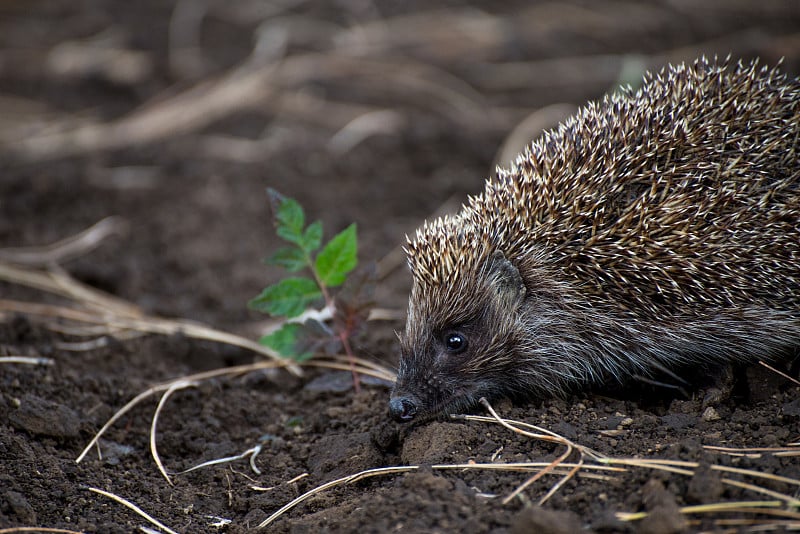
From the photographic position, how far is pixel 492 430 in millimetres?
4141

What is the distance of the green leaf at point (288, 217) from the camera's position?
489 cm

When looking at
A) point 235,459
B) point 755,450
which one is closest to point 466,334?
point 235,459

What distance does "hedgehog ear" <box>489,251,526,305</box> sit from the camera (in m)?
4.77

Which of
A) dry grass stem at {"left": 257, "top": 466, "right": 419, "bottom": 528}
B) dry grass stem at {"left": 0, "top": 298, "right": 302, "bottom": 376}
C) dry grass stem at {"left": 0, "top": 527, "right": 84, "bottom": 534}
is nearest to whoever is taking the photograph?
dry grass stem at {"left": 0, "top": 527, "right": 84, "bottom": 534}

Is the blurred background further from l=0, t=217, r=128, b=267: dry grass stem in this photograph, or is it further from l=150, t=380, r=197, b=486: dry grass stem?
l=150, t=380, r=197, b=486: dry grass stem

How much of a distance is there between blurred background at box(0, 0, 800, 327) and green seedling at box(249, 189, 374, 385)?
1286 millimetres

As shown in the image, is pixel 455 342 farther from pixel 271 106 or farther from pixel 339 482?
pixel 271 106

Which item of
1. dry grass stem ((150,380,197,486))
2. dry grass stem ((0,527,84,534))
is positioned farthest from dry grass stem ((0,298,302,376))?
dry grass stem ((0,527,84,534))

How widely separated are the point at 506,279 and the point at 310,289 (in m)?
1.16

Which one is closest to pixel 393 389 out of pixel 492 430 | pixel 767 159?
pixel 492 430

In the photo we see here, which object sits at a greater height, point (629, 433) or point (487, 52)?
point (487, 52)

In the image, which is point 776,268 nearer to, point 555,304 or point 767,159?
point 767,159

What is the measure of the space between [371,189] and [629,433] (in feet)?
14.7

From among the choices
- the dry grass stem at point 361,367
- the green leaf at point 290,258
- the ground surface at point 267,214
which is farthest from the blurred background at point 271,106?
the green leaf at point 290,258
